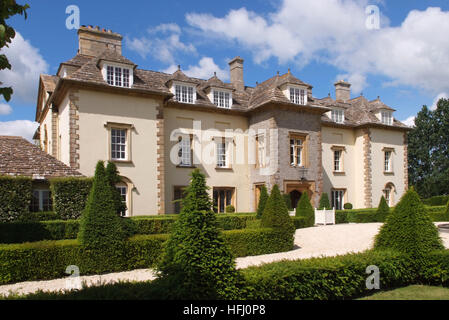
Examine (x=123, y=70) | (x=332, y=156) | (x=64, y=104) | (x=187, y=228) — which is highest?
(x=123, y=70)

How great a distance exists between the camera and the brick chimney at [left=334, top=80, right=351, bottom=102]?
114 ft

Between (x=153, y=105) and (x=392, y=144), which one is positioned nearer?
(x=153, y=105)

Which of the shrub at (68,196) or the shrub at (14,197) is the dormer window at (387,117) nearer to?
the shrub at (68,196)

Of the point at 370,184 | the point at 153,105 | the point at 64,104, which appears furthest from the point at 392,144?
the point at 64,104

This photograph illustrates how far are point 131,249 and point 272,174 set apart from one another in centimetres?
1395

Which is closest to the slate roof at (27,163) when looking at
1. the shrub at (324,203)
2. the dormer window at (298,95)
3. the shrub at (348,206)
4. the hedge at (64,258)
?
the hedge at (64,258)

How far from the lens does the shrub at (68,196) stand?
16.9 metres

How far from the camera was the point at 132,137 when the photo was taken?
21047mm

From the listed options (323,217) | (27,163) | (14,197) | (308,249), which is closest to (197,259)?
(308,249)

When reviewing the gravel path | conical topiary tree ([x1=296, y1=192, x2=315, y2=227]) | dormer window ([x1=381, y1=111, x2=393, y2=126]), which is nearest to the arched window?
dormer window ([x1=381, y1=111, x2=393, y2=126])

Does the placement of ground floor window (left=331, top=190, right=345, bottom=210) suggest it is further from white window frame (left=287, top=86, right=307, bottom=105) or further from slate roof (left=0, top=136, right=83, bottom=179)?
slate roof (left=0, top=136, right=83, bottom=179)

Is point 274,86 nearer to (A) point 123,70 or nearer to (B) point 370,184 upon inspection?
(A) point 123,70

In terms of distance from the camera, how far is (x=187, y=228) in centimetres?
641
